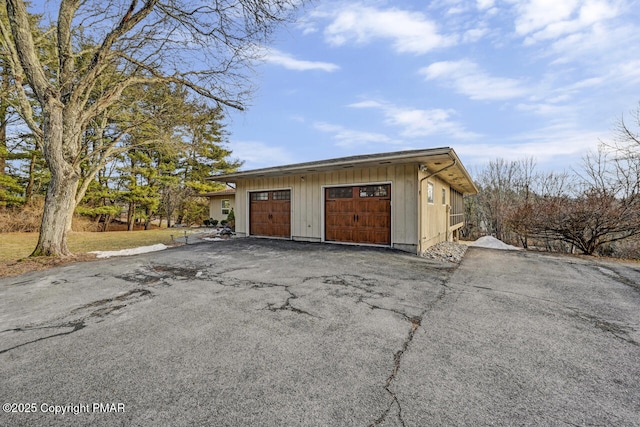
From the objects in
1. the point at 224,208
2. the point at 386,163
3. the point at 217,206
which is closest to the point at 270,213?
the point at 386,163

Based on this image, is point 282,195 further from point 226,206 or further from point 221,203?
point 221,203

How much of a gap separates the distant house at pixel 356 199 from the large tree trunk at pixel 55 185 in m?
4.46

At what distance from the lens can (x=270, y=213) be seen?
10.1 meters

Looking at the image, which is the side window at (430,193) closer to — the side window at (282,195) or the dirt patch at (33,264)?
the side window at (282,195)

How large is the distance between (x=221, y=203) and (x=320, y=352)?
18373 mm

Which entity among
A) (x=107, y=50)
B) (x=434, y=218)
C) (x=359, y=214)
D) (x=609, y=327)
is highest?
(x=107, y=50)

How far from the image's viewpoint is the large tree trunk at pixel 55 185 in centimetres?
605

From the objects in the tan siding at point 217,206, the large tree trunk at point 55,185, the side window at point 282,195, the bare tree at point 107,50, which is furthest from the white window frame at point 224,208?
the large tree trunk at point 55,185

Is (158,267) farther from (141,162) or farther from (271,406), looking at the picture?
(141,162)

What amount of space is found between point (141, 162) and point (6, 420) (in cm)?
1951

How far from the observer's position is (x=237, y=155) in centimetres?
2173

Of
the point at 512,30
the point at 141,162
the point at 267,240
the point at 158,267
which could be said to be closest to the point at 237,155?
the point at 141,162

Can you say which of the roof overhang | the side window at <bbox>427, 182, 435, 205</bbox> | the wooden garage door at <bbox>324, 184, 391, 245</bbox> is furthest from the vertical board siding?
the side window at <bbox>427, 182, 435, 205</bbox>

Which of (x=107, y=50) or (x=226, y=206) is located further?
(x=226, y=206)
